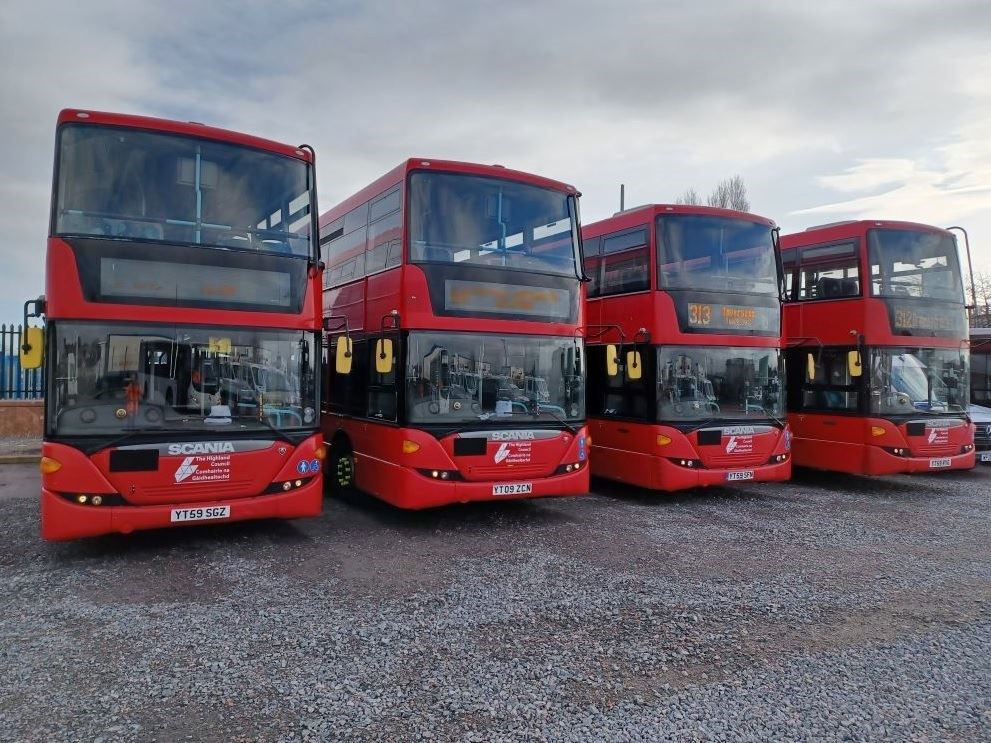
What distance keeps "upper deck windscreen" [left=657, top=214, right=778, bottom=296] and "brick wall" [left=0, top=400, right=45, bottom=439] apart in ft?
44.3

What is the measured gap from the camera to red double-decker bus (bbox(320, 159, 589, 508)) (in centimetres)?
808

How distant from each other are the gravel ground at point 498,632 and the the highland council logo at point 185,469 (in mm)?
809

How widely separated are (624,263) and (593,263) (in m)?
0.84

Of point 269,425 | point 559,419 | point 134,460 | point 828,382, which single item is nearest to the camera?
point 134,460

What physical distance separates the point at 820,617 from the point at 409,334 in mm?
4794

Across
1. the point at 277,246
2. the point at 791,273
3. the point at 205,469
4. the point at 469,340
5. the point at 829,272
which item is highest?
the point at 791,273

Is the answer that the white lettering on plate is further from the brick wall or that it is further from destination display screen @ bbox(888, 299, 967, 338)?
the brick wall

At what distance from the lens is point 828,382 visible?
11828 millimetres

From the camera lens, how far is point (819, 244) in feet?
39.7

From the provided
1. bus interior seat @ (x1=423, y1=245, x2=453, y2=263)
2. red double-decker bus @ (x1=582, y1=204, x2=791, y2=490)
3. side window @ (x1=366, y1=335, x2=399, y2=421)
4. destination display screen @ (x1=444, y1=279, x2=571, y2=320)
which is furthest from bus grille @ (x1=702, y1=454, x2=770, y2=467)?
bus interior seat @ (x1=423, y1=245, x2=453, y2=263)

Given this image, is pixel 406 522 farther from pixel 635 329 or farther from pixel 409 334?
pixel 635 329

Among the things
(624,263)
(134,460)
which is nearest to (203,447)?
(134,460)

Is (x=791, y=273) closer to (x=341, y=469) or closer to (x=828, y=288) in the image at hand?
(x=828, y=288)

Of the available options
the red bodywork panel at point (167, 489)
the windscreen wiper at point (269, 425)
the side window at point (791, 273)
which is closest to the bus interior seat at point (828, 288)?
the side window at point (791, 273)
